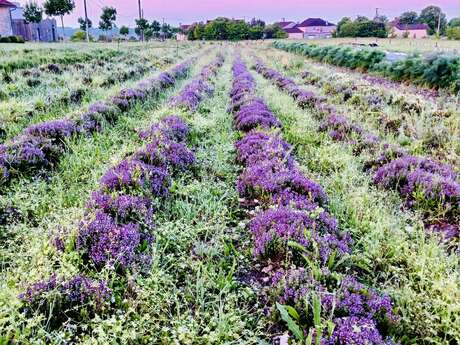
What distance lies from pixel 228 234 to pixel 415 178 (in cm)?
263

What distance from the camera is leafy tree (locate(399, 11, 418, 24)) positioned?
117m

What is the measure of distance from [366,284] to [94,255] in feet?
7.47

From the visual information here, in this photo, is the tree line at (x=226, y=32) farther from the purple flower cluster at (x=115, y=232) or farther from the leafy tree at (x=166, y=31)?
the purple flower cluster at (x=115, y=232)

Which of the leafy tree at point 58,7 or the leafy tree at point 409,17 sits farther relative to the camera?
the leafy tree at point 409,17

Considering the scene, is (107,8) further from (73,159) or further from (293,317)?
(293,317)

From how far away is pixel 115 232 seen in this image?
3434 mm

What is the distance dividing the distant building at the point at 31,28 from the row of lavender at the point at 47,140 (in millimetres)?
58114

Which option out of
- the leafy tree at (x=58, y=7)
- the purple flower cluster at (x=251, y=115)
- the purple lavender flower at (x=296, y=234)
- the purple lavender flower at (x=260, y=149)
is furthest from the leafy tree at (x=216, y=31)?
the purple lavender flower at (x=296, y=234)

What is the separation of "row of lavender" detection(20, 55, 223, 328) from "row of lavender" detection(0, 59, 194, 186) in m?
1.39

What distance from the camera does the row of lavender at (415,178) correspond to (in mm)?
4418

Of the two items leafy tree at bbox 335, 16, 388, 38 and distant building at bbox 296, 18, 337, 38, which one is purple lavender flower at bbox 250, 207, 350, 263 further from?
distant building at bbox 296, 18, 337, 38

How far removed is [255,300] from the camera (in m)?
3.14

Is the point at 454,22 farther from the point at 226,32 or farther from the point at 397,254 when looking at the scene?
the point at 397,254

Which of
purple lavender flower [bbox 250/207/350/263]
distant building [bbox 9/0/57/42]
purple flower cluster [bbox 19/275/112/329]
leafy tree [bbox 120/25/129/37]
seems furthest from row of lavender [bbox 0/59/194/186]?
leafy tree [bbox 120/25/129/37]
